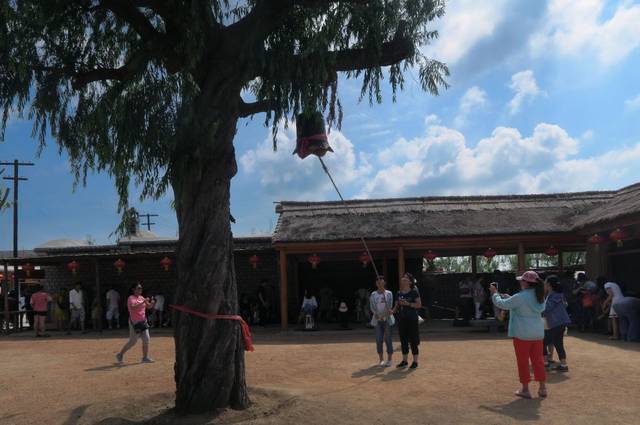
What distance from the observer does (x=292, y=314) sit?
1948cm

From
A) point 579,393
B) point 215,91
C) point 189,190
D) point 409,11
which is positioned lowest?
point 579,393

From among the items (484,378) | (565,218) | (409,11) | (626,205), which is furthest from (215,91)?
(565,218)

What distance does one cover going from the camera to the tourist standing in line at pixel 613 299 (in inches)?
472

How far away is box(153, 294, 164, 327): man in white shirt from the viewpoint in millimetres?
18016

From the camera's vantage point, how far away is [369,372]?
8945 millimetres

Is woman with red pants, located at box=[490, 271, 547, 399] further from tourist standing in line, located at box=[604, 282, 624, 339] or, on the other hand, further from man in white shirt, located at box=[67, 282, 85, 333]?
man in white shirt, located at box=[67, 282, 85, 333]

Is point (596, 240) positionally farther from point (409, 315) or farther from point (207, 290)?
point (207, 290)

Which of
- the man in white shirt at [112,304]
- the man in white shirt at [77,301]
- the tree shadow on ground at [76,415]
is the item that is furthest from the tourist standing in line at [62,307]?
the tree shadow on ground at [76,415]

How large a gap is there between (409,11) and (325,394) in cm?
481

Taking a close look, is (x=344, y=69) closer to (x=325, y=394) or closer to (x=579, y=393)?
(x=325, y=394)

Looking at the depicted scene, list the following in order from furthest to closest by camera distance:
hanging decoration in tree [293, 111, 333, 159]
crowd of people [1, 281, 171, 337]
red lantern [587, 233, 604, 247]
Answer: crowd of people [1, 281, 171, 337] → red lantern [587, 233, 604, 247] → hanging decoration in tree [293, 111, 333, 159]

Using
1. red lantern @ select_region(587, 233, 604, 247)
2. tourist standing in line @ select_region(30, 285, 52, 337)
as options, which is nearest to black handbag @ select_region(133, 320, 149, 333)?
tourist standing in line @ select_region(30, 285, 52, 337)

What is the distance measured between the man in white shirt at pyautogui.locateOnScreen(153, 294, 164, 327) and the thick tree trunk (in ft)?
39.5

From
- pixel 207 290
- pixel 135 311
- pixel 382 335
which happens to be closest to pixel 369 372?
pixel 382 335
